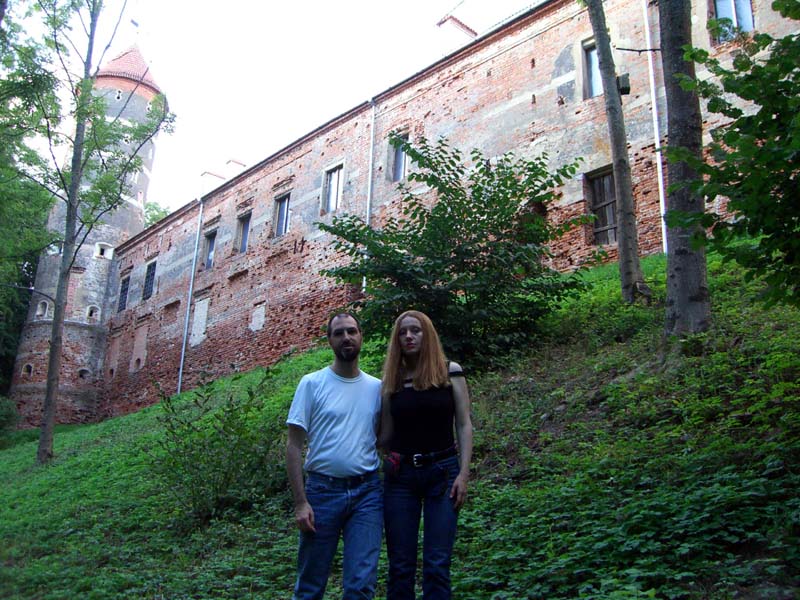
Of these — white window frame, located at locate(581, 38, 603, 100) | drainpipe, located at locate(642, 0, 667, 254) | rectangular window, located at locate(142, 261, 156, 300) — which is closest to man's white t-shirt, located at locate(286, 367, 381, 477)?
drainpipe, located at locate(642, 0, 667, 254)

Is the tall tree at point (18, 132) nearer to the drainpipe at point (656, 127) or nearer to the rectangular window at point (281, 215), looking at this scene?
the rectangular window at point (281, 215)

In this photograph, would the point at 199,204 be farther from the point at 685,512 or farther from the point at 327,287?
the point at 685,512

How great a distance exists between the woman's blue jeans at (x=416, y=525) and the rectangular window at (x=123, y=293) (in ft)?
95.0

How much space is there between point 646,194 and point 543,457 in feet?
31.9

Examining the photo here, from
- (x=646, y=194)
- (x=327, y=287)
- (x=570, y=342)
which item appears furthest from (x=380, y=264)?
(x=327, y=287)

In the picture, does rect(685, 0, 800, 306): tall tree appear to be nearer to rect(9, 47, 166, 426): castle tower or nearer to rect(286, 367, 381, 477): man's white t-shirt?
rect(286, 367, 381, 477): man's white t-shirt

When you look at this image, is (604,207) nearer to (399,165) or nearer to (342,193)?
(399,165)

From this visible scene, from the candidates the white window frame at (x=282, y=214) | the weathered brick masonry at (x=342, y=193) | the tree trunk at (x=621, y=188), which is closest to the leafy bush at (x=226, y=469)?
the weathered brick masonry at (x=342, y=193)

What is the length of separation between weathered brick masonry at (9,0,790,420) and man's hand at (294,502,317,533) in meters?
8.24

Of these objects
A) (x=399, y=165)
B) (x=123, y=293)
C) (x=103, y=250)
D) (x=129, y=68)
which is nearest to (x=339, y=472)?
(x=399, y=165)

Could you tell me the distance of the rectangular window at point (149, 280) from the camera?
28.9m

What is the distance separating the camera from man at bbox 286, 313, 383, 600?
3.38 metres

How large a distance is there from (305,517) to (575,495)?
7.71 ft

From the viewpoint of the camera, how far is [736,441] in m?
5.08
